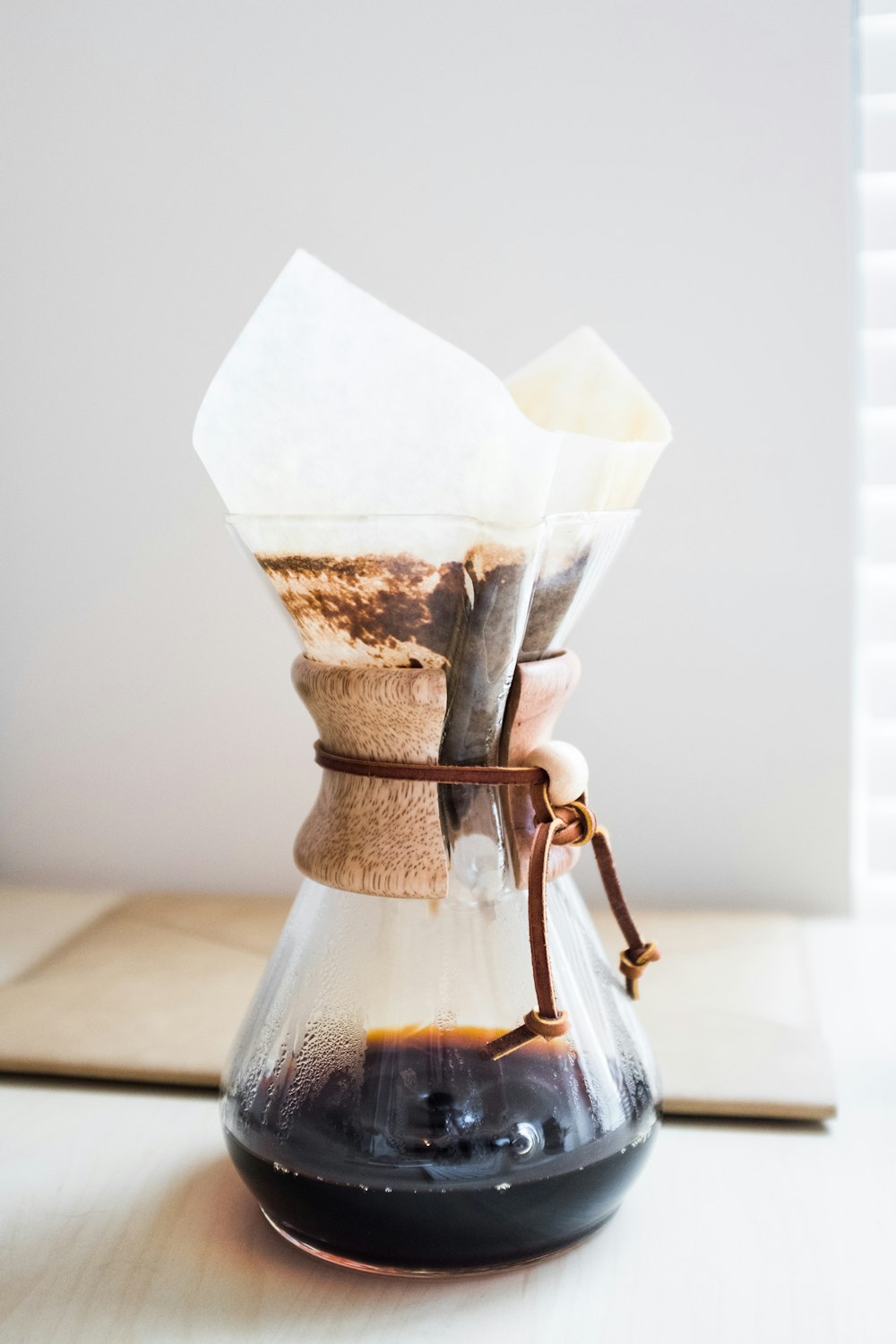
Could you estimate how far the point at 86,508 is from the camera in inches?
34.3

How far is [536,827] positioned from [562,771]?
2cm

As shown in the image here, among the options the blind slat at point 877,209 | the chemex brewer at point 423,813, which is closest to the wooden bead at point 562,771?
the chemex brewer at point 423,813

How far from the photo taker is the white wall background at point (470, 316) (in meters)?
0.78

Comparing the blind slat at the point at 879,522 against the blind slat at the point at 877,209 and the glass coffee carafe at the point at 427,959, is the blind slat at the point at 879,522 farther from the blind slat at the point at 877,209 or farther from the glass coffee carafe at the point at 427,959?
the glass coffee carafe at the point at 427,959

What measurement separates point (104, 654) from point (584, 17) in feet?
1.74

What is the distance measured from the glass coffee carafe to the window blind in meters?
0.48

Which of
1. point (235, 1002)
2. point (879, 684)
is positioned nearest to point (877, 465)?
point (879, 684)

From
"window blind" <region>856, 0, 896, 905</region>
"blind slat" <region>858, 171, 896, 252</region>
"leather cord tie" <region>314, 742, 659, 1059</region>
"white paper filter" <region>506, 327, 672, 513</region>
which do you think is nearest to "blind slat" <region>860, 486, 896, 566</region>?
"window blind" <region>856, 0, 896, 905</region>

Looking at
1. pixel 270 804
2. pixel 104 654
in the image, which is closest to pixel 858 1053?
pixel 270 804

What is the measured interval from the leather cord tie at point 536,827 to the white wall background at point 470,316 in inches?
→ 17.8

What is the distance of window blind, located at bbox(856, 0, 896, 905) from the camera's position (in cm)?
80

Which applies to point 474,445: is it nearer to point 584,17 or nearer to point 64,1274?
point 64,1274

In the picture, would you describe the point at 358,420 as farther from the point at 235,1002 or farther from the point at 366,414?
the point at 235,1002

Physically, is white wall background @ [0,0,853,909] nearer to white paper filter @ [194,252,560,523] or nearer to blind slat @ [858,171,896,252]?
blind slat @ [858,171,896,252]
